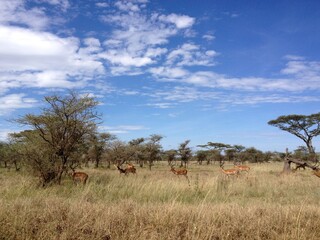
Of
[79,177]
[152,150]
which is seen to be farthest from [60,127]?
[152,150]

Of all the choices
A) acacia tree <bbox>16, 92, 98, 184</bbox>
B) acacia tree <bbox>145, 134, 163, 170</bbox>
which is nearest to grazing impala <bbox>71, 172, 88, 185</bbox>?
acacia tree <bbox>16, 92, 98, 184</bbox>

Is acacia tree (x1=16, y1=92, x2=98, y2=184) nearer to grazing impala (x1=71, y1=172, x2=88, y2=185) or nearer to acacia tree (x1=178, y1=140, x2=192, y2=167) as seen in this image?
grazing impala (x1=71, y1=172, x2=88, y2=185)

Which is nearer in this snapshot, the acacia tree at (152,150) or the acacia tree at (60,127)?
the acacia tree at (60,127)

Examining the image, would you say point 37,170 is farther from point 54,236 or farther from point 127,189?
point 54,236

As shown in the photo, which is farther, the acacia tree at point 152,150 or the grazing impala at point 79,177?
the acacia tree at point 152,150

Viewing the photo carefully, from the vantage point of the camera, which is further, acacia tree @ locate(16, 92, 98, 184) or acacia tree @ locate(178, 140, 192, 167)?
acacia tree @ locate(178, 140, 192, 167)

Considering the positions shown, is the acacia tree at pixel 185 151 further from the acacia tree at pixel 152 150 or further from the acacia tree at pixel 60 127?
the acacia tree at pixel 60 127

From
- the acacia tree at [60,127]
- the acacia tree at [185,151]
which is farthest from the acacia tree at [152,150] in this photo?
the acacia tree at [60,127]

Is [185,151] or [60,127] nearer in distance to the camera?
[60,127]

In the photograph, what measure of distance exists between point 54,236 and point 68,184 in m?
7.50

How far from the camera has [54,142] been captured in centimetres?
1423

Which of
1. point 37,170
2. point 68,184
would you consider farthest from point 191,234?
point 37,170

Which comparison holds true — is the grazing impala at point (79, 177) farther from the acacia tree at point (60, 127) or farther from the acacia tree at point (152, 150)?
the acacia tree at point (152, 150)

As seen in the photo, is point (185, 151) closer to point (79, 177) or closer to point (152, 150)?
point (152, 150)
